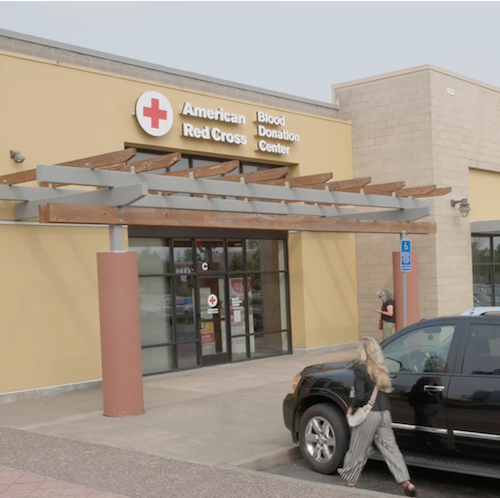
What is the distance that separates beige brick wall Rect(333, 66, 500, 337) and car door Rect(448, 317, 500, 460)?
1129 cm

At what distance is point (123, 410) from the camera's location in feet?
35.4

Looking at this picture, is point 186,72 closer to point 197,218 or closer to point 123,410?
point 197,218

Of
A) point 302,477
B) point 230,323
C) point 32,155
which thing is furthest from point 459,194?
point 302,477

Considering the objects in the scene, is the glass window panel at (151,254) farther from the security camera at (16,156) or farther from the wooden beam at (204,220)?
the security camera at (16,156)

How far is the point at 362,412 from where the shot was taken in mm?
7293

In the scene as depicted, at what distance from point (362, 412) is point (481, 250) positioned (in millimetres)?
15035

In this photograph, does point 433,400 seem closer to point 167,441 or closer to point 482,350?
point 482,350

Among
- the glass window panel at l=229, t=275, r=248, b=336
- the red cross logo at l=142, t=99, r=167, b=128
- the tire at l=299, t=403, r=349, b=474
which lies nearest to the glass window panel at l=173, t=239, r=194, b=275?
the glass window panel at l=229, t=275, r=248, b=336

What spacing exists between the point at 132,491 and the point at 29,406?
573cm

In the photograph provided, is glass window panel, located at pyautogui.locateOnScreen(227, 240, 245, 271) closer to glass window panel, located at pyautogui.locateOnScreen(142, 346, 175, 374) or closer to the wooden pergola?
the wooden pergola

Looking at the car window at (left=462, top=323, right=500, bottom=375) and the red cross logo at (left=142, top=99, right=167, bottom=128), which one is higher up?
the red cross logo at (left=142, top=99, right=167, bottom=128)

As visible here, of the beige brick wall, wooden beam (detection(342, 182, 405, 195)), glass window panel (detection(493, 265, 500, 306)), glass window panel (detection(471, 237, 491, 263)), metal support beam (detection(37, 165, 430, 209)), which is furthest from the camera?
glass window panel (detection(493, 265, 500, 306))

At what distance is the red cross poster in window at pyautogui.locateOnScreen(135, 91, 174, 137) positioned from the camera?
48.6 feet

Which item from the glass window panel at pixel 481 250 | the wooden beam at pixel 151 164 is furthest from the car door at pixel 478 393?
the glass window panel at pixel 481 250
